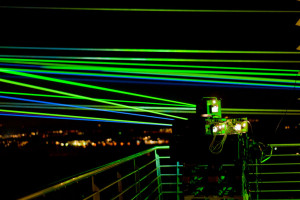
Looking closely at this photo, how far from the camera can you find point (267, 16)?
4.50m

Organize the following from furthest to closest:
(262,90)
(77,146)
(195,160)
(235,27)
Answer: (77,146) < (262,90) < (235,27) < (195,160)

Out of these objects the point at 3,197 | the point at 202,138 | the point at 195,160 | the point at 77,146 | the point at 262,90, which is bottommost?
the point at 3,197

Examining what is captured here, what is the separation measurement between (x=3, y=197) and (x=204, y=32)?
1902cm

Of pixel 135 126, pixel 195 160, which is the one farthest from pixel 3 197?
pixel 195 160

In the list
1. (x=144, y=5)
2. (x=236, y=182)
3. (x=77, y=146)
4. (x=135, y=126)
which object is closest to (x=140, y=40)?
(x=144, y=5)

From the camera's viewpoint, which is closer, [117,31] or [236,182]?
[236,182]

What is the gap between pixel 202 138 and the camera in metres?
3.70

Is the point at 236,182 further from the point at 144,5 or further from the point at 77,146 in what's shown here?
the point at 77,146

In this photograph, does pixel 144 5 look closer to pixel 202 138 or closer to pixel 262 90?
pixel 202 138

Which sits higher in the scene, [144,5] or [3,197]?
[144,5]

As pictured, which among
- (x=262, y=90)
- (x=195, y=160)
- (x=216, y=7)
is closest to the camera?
(x=195, y=160)

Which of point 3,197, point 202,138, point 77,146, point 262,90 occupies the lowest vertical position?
point 3,197

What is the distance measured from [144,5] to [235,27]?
187 centimetres

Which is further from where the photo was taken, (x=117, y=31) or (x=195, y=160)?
(x=117, y=31)
